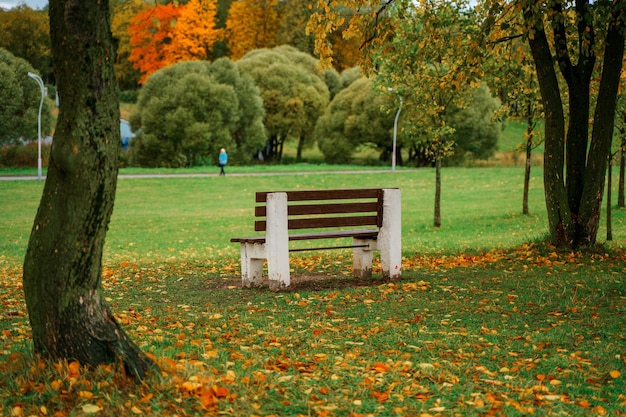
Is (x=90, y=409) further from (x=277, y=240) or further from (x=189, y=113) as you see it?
(x=189, y=113)

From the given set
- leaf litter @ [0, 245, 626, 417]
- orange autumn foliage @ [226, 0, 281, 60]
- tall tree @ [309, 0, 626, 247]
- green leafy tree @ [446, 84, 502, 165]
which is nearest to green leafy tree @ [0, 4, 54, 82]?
orange autumn foliage @ [226, 0, 281, 60]

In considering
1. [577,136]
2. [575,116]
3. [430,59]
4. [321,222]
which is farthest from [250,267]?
[430,59]

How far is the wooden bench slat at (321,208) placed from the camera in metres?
11.0

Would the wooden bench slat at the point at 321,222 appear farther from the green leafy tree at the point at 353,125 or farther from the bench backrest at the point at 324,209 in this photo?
the green leafy tree at the point at 353,125

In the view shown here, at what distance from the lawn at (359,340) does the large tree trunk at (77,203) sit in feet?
0.72

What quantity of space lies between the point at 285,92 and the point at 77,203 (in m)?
60.2

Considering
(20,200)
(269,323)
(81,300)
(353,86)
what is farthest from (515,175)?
(81,300)

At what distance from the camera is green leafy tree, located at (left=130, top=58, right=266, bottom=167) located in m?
55.8

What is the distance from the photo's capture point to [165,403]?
550 cm

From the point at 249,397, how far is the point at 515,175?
4443cm

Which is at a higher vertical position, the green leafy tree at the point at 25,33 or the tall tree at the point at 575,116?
the green leafy tree at the point at 25,33

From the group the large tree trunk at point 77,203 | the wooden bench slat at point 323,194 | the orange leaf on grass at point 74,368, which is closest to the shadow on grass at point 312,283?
the wooden bench slat at point 323,194

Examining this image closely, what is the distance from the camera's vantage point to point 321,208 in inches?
446

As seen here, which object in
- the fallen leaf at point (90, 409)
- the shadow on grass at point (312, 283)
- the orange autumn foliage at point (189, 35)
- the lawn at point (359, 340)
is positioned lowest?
the shadow on grass at point (312, 283)
